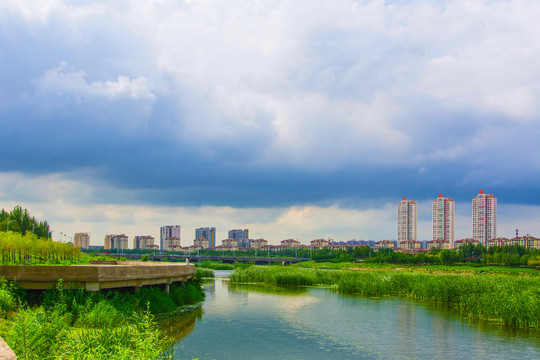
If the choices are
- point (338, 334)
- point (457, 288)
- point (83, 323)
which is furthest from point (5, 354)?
point (457, 288)

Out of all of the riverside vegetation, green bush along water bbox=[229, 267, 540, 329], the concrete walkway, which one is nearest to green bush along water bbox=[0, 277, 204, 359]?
the riverside vegetation

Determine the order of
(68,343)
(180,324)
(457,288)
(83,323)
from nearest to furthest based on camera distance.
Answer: (68,343)
(83,323)
(180,324)
(457,288)

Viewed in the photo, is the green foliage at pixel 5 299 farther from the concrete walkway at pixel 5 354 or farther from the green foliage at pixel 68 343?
the concrete walkway at pixel 5 354

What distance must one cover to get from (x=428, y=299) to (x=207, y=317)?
19001 millimetres

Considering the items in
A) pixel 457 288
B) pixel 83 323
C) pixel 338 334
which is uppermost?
pixel 83 323

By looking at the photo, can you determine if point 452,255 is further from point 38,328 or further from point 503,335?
point 38,328

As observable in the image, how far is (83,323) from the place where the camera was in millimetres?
16828

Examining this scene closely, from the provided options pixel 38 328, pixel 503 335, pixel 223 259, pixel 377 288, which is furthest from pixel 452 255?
pixel 38 328

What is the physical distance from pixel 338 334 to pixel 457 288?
15.7 m

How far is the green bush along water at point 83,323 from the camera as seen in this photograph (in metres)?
10.4

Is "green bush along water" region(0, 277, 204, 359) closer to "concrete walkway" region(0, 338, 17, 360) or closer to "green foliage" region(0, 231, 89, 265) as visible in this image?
"concrete walkway" region(0, 338, 17, 360)

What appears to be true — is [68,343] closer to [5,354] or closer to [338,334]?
[5,354]

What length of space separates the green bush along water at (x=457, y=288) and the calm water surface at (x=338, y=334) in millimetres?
1529

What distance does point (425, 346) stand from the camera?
780 inches
